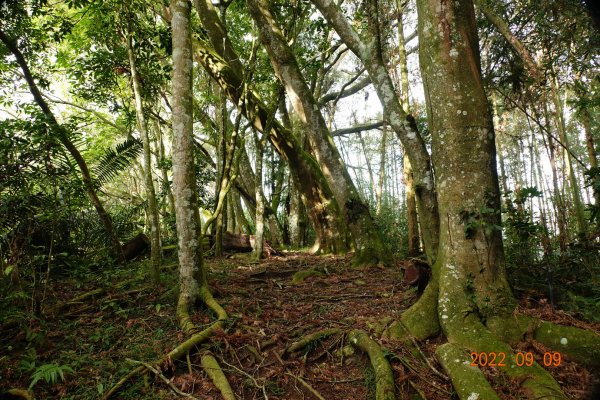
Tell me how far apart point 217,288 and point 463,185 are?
3358mm

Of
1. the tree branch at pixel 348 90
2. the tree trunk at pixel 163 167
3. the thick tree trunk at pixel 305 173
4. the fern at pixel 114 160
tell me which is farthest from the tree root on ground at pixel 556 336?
the tree branch at pixel 348 90

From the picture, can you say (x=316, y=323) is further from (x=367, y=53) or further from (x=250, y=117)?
(x=250, y=117)

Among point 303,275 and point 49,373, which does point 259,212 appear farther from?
point 49,373

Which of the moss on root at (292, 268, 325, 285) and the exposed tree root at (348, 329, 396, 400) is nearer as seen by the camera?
the exposed tree root at (348, 329, 396, 400)

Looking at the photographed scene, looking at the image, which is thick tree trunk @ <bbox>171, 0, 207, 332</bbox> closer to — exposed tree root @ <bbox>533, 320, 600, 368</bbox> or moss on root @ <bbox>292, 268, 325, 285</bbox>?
moss on root @ <bbox>292, 268, 325, 285</bbox>

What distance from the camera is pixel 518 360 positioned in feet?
8.89

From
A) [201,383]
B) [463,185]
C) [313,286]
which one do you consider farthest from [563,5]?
[201,383]

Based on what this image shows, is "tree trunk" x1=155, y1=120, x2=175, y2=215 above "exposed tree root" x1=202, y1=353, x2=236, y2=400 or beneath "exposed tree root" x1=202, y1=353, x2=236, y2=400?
above

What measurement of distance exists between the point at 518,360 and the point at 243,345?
2421 mm

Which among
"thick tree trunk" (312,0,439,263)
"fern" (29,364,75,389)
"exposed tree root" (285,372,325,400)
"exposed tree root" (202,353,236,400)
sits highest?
"thick tree trunk" (312,0,439,263)

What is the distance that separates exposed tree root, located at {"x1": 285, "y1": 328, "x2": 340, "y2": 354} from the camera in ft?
11.5

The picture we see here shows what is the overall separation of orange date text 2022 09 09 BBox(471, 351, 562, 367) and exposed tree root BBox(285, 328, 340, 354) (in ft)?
4.50

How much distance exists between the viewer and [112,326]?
407 centimetres

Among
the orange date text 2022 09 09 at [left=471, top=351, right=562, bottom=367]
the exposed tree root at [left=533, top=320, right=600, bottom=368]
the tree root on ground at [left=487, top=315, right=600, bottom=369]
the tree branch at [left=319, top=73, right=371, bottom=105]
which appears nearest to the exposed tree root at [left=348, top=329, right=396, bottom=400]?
the orange date text 2022 09 09 at [left=471, top=351, right=562, bottom=367]
